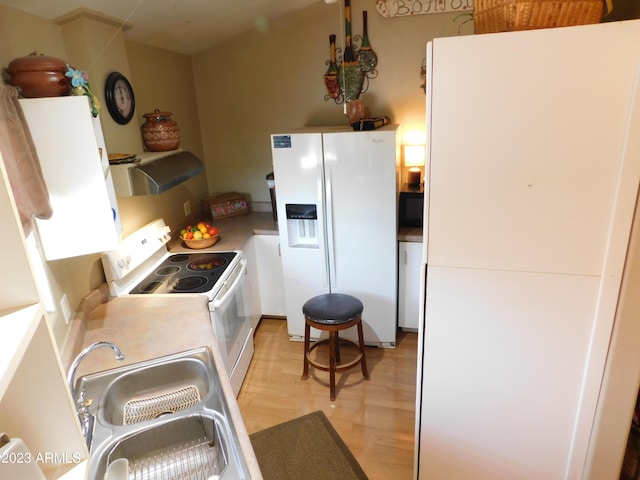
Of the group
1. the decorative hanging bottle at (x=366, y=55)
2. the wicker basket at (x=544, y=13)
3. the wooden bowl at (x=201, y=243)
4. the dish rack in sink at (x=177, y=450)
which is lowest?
the dish rack in sink at (x=177, y=450)

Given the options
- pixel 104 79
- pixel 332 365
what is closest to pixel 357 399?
pixel 332 365

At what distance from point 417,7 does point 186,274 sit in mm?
2477

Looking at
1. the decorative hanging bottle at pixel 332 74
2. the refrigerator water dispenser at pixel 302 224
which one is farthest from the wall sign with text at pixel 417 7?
the refrigerator water dispenser at pixel 302 224

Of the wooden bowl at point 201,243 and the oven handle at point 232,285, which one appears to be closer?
the oven handle at point 232,285

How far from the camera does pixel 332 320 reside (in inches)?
103

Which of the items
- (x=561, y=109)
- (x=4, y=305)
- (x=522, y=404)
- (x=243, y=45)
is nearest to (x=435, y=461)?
(x=522, y=404)

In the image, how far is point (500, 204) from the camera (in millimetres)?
1402

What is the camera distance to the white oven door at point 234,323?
2.35m

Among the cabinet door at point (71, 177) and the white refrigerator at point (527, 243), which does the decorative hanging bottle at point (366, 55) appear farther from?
the cabinet door at point (71, 177)

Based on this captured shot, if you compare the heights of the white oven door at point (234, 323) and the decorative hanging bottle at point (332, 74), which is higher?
the decorative hanging bottle at point (332, 74)

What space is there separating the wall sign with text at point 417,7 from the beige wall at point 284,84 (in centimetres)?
4

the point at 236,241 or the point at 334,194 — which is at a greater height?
the point at 334,194

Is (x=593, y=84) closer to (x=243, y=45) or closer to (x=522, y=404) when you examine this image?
(x=522, y=404)

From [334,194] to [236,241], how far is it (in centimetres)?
81
